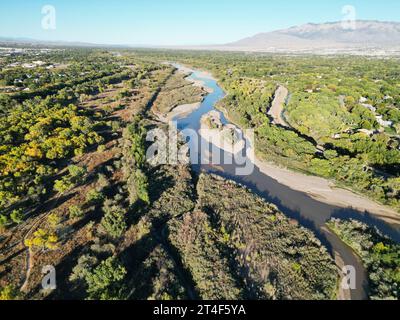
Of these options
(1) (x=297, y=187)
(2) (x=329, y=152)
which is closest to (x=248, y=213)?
(1) (x=297, y=187)

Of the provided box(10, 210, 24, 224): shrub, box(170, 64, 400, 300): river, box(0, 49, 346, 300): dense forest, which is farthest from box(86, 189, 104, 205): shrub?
box(170, 64, 400, 300): river


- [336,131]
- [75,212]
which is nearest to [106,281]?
[75,212]

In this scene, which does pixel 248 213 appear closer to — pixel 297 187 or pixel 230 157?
pixel 297 187

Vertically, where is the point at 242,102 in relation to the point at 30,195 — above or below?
above

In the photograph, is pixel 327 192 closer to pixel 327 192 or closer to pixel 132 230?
pixel 327 192

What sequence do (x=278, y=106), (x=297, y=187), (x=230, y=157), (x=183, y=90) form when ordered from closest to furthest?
(x=297, y=187) < (x=230, y=157) < (x=278, y=106) < (x=183, y=90)

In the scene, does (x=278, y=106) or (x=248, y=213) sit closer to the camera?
(x=248, y=213)

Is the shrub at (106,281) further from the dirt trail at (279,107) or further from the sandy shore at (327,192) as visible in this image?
Result: the dirt trail at (279,107)

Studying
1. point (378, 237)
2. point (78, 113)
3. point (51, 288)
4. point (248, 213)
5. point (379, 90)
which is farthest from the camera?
point (379, 90)
